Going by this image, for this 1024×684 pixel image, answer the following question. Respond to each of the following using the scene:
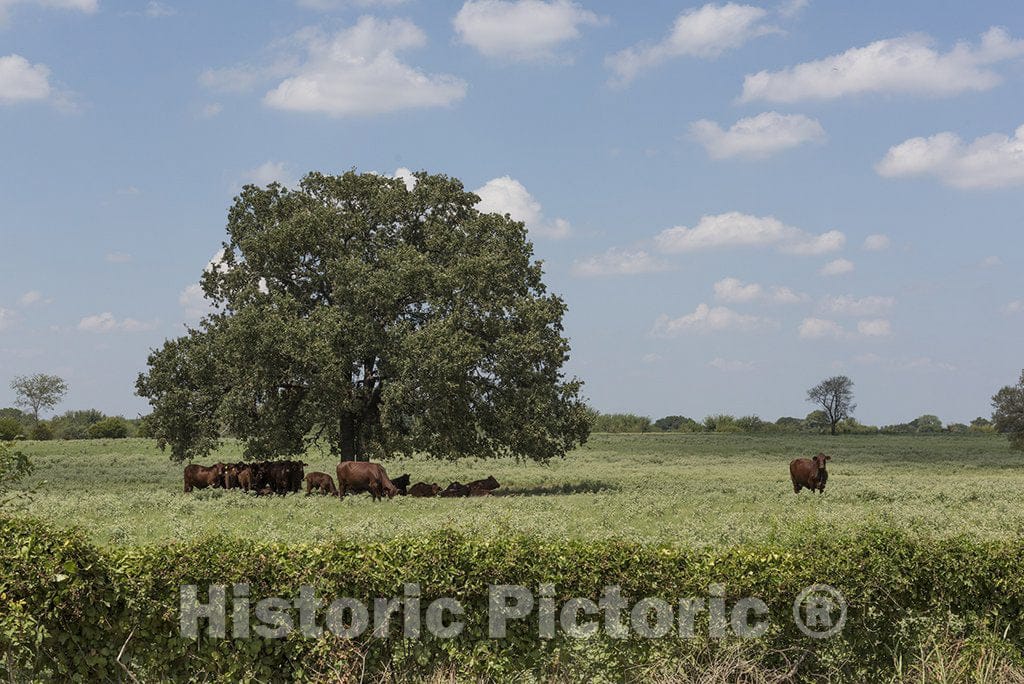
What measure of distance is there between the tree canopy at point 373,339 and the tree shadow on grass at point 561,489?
169cm

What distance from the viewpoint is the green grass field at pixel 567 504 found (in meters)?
22.1

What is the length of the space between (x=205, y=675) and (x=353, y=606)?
6.22 ft

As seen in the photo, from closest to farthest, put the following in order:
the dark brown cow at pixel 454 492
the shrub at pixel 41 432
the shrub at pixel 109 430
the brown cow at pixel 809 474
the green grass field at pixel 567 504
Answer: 1. the green grass field at pixel 567 504
2. the dark brown cow at pixel 454 492
3. the brown cow at pixel 809 474
4. the shrub at pixel 41 432
5. the shrub at pixel 109 430

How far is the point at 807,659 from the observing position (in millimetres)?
11531

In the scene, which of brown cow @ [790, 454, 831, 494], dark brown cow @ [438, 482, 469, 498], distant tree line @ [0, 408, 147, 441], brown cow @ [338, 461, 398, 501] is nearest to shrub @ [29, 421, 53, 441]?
distant tree line @ [0, 408, 147, 441]

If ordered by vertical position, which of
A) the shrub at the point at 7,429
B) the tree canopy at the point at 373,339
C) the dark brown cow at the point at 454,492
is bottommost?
the dark brown cow at the point at 454,492

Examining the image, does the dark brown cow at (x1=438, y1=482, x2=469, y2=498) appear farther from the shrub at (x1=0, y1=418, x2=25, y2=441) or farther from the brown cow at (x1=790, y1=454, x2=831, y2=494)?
the shrub at (x1=0, y1=418, x2=25, y2=441)

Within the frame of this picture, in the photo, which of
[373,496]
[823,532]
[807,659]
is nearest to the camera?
[807,659]

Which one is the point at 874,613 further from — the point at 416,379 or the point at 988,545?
the point at 416,379

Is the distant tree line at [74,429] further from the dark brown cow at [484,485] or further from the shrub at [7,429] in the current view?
the dark brown cow at [484,485]

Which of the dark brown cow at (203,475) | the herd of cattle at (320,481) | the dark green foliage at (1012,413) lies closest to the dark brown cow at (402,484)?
the herd of cattle at (320,481)

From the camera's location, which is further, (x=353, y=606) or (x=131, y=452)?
(x=131, y=452)

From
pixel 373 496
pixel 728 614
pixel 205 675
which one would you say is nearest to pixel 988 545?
pixel 728 614

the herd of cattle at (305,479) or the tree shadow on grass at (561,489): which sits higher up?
the herd of cattle at (305,479)
